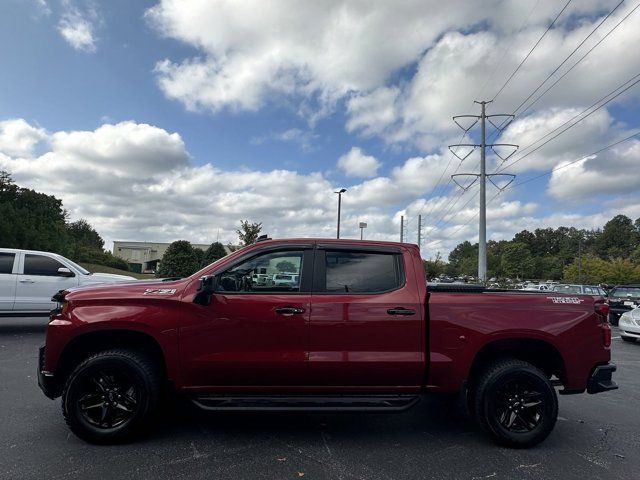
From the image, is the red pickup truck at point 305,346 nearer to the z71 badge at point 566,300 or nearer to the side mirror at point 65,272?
the z71 badge at point 566,300

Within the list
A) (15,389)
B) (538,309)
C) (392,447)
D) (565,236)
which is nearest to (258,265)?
(392,447)

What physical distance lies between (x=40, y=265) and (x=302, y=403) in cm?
885

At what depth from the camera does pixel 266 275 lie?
4523 mm

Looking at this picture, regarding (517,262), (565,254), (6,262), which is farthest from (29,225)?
(565,254)

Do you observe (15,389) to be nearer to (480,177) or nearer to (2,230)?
(480,177)

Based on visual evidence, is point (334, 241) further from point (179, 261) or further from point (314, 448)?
point (179, 261)

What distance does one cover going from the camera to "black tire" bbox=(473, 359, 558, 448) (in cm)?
434

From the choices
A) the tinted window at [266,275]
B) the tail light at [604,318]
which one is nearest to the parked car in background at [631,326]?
the tail light at [604,318]

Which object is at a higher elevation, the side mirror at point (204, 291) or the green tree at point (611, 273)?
the green tree at point (611, 273)

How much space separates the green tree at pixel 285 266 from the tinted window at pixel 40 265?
8197 millimetres

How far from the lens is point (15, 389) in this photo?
5.99 metres

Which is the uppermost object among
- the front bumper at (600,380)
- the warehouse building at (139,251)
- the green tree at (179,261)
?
the warehouse building at (139,251)

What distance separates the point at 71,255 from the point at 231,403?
44762 mm

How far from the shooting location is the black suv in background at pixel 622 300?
17180mm
